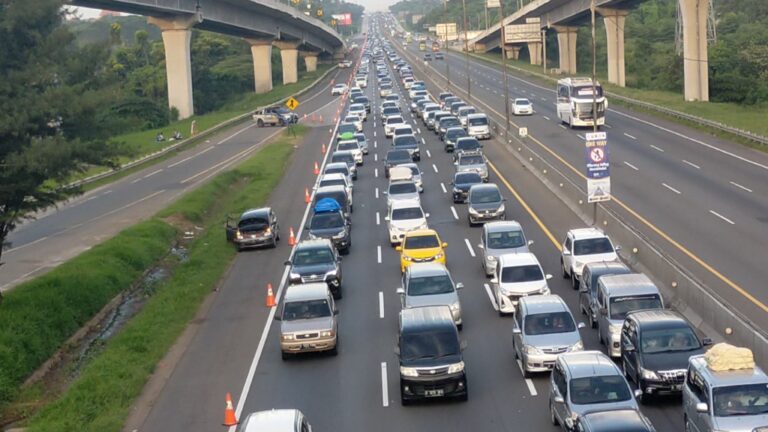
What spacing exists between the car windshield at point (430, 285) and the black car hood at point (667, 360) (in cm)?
819

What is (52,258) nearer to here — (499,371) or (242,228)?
(242,228)

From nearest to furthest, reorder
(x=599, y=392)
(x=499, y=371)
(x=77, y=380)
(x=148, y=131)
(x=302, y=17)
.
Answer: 1. (x=599, y=392)
2. (x=499, y=371)
3. (x=77, y=380)
4. (x=148, y=131)
5. (x=302, y=17)

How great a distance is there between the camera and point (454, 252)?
37906mm

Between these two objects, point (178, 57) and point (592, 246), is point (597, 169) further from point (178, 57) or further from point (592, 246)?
point (178, 57)

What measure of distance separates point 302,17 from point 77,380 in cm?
10688

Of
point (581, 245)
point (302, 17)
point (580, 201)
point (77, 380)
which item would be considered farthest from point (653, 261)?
point (302, 17)

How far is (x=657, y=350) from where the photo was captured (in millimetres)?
20750

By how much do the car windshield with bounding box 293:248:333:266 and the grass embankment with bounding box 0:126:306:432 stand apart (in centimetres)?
361

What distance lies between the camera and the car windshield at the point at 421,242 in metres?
34.4

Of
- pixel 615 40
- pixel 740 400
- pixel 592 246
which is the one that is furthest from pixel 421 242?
pixel 615 40

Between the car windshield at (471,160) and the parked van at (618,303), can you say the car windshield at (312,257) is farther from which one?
the car windshield at (471,160)

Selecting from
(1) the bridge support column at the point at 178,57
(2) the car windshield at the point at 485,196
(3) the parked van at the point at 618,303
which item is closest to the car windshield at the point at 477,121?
(2) the car windshield at the point at 485,196

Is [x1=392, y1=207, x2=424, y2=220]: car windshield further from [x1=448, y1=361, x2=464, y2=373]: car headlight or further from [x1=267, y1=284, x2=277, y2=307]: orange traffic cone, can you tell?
[x1=448, y1=361, x2=464, y2=373]: car headlight

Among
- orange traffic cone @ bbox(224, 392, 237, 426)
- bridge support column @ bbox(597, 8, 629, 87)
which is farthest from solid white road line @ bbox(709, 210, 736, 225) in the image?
bridge support column @ bbox(597, 8, 629, 87)
